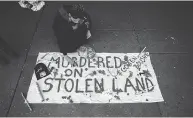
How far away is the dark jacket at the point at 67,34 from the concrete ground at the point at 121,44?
0.41 metres

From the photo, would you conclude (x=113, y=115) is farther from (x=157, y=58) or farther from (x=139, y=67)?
(x=157, y=58)

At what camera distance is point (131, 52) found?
3.34m

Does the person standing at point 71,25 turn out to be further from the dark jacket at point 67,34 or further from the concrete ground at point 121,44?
the concrete ground at point 121,44

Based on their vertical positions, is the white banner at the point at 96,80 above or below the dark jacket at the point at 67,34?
below

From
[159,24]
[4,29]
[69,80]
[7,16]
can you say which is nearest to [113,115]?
[69,80]

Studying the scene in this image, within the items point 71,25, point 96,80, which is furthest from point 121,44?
point 71,25

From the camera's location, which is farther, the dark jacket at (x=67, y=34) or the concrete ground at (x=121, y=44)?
the dark jacket at (x=67, y=34)

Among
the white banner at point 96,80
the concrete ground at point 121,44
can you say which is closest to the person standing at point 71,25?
the white banner at point 96,80

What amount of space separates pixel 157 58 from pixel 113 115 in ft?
4.99

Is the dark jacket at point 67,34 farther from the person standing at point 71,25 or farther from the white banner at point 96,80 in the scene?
the white banner at point 96,80

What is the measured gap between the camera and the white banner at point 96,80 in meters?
2.68

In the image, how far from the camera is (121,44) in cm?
351

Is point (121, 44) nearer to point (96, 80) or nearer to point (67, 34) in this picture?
point (96, 80)

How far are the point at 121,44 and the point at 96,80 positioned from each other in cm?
109
